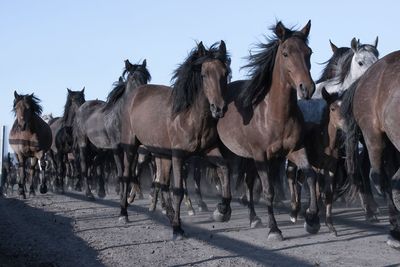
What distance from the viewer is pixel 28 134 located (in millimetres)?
19859

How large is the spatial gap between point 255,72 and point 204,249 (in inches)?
115

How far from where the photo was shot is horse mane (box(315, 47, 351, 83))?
44.3 ft

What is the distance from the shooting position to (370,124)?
899 centimetres

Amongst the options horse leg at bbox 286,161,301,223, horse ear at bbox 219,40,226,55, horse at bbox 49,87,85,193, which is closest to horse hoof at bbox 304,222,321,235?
horse leg at bbox 286,161,301,223

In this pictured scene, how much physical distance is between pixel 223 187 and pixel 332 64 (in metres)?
4.23

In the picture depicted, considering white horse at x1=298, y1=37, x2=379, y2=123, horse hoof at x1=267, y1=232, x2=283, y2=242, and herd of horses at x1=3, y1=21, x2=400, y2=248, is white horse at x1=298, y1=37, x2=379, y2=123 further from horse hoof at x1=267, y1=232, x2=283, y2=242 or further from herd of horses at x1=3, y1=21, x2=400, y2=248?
horse hoof at x1=267, y1=232, x2=283, y2=242

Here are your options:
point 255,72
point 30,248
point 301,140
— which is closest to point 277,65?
point 255,72

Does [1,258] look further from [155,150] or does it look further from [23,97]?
[23,97]

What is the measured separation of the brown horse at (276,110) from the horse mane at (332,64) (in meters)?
3.53

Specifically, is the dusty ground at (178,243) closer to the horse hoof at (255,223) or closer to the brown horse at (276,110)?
the horse hoof at (255,223)

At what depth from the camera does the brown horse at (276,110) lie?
941 centimetres

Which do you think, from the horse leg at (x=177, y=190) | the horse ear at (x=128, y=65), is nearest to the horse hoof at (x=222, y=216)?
the horse leg at (x=177, y=190)

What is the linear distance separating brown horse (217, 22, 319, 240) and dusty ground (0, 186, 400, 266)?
71cm

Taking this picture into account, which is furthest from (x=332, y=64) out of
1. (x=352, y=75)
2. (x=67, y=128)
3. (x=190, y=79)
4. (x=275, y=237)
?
(x=67, y=128)
